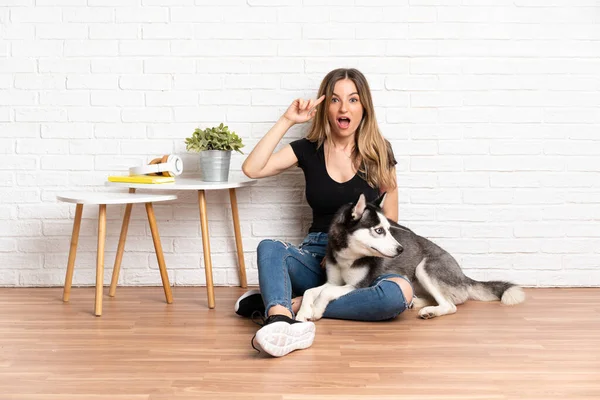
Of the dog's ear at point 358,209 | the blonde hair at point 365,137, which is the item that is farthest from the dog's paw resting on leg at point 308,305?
the blonde hair at point 365,137

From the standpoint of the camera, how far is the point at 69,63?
3.57 meters

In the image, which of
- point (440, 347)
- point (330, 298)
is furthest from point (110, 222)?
point (440, 347)

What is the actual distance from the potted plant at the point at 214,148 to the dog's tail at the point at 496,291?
1347mm

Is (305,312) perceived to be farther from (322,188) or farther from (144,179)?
(144,179)

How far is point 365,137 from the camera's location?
3.25 meters

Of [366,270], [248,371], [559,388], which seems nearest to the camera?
[559,388]

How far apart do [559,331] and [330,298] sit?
95cm

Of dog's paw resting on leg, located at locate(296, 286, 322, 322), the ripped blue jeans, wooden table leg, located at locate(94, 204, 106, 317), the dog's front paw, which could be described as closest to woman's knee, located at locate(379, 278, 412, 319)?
the ripped blue jeans

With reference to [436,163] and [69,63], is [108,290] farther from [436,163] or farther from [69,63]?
[436,163]

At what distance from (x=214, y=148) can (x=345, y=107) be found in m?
0.67

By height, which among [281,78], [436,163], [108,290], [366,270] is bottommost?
[108,290]

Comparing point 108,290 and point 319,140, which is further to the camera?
point 108,290

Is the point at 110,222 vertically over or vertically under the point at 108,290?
over

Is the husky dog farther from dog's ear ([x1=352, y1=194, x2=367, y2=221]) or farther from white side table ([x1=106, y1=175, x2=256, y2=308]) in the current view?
white side table ([x1=106, y1=175, x2=256, y2=308])
